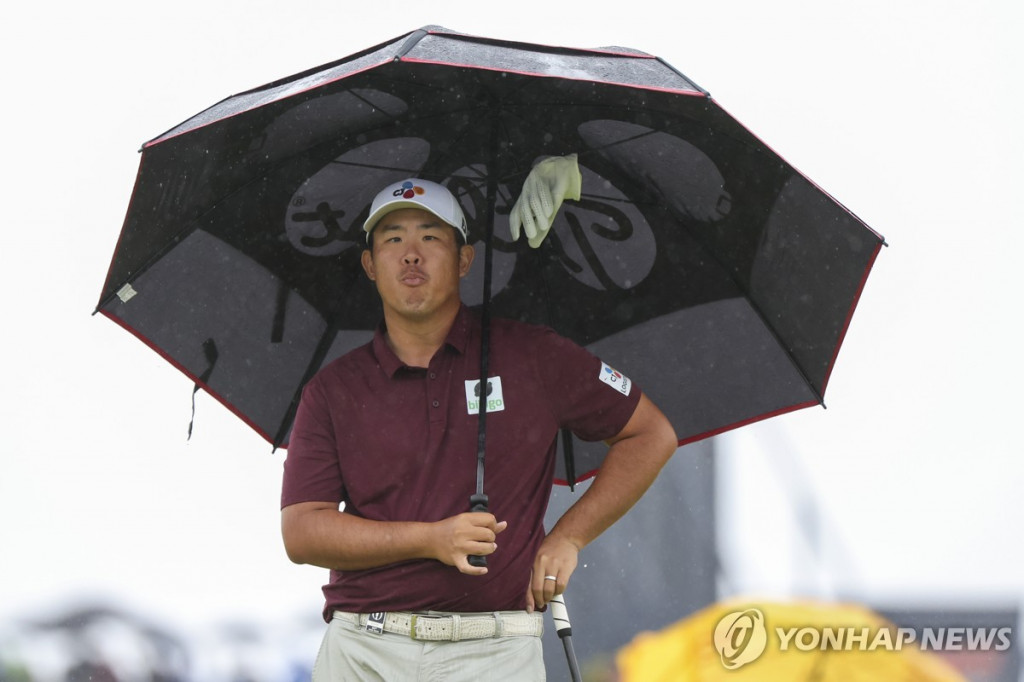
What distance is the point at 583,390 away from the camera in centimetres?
237

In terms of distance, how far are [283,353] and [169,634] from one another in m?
3.24

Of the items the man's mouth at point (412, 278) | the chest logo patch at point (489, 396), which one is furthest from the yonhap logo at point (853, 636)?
the man's mouth at point (412, 278)

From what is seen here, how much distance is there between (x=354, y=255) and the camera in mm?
2621

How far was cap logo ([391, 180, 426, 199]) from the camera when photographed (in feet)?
7.75

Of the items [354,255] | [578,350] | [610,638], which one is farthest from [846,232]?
[610,638]

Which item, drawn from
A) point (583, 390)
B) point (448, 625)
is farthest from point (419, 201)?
point (448, 625)

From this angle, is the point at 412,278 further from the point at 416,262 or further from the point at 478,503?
the point at 478,503

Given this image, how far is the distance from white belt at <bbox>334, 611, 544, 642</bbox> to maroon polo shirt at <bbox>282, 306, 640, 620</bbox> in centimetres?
2

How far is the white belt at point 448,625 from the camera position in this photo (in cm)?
214

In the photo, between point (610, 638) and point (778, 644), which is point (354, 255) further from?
point (778, 644)

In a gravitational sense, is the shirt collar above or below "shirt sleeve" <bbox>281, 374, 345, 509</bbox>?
above

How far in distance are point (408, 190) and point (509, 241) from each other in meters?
0.35

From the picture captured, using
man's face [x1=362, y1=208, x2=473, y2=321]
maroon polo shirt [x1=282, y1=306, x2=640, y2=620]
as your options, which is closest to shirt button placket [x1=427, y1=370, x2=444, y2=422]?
maroon polo shirt [x1=282, y1=306, x2=640, y2=620]

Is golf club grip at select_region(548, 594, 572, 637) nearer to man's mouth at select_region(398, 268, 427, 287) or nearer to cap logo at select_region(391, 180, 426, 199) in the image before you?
man's mouth at select_region(398, 268, 427, 287)
